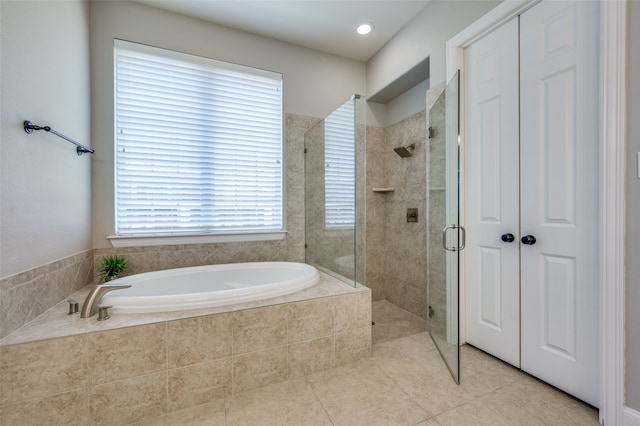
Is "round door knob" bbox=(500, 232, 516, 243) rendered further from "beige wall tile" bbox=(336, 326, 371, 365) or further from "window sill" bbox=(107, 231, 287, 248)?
"window sill" bbox=(107, 231, 287, 248)

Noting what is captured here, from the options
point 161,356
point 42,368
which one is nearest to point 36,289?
point 42,368

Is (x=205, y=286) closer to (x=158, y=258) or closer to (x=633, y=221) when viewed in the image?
(x=158, y=258)

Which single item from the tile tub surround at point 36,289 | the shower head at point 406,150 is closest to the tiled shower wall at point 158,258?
the tile tub surround at point 36,289

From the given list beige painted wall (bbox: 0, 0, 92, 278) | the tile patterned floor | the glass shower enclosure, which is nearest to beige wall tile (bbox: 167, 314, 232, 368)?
the tile patterned floor

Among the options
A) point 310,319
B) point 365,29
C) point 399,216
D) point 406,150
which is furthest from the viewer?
point 399,216

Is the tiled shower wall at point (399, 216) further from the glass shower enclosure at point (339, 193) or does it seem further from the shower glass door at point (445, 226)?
the glass shower enclosure at point (339, 193)

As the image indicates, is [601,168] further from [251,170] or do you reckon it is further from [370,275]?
[251,170]

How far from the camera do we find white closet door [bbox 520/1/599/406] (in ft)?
4.50

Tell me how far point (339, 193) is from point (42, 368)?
1.90m

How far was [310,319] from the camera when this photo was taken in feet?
5.54

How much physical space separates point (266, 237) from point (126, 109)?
62.5 inches

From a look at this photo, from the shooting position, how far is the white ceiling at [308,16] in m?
2.20

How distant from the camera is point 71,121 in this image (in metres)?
1.78

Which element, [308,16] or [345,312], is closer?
[345,312]
